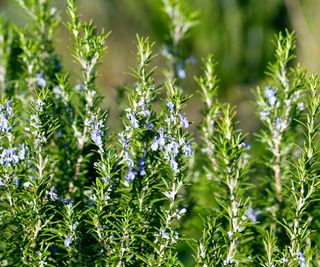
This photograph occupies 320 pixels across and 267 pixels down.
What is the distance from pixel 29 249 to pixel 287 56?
0.71 metres

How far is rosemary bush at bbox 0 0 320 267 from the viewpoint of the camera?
108 centimetres

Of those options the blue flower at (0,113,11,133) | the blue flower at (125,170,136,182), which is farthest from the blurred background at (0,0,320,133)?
the blue flower at (0,113,11,133)

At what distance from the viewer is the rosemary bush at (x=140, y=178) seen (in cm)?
108

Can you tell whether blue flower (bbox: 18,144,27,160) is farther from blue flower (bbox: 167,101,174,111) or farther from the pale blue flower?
blue flower (bbox: 167,101,174,111)

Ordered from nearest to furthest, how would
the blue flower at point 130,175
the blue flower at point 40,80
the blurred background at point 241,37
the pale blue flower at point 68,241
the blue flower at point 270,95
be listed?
the pale blue flower at point 68,241 < the blue flower at point 130,175 < the blue flower at point 270,95 < the blue flower at point 40,80 < the blurred background at point 241,37

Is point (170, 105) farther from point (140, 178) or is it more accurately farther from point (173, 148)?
point (140, 178)

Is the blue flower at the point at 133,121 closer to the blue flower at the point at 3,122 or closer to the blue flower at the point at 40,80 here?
the blue flower at the point at 3,122

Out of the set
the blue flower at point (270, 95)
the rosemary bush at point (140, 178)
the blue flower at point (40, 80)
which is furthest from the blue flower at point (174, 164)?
the blue flower at point (40, 80)

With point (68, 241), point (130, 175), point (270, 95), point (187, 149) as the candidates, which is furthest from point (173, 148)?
point (270, 95)

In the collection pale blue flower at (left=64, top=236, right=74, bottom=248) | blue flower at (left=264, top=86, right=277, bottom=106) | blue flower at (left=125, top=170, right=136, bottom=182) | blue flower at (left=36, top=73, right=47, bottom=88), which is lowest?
pale blue flower at (left=64, top=236, right=74, bottom=248)

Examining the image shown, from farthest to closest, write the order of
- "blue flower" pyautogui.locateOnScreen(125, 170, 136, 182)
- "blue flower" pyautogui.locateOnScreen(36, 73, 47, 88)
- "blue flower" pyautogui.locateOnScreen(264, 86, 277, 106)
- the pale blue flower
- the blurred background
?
the blurred background, "blue flower" pyautogui.locateOnScreen(36, 73, 47, 88), "blue flower" pyautogui.locateOnScreen(264, 86, 277, 106), "blue flower" pyautogui.locateOnScreen(125, 170, 136, 182), the pale blue flower

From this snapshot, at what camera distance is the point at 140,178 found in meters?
1.22

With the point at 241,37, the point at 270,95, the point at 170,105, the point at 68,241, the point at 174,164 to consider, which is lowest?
the point at 68,241

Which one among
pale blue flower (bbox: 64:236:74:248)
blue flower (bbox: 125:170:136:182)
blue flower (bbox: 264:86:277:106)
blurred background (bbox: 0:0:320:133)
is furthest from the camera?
blurred background (bbox: 0:0:320:133)
